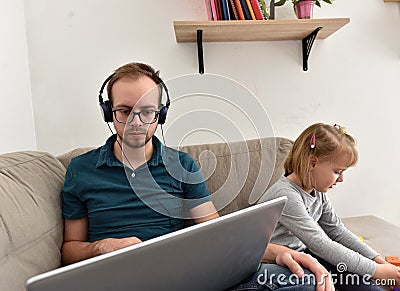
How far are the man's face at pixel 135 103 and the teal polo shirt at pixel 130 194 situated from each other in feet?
0.31

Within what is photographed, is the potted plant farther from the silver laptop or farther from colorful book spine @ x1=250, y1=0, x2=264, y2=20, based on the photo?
the silver laptop

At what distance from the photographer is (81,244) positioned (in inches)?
46.7

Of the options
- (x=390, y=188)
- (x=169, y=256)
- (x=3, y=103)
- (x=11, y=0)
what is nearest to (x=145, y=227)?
(x=169, y=256)

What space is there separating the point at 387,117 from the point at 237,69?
2.33 ft

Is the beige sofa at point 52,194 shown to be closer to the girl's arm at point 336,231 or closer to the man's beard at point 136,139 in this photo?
the girl's arm at point 336,231

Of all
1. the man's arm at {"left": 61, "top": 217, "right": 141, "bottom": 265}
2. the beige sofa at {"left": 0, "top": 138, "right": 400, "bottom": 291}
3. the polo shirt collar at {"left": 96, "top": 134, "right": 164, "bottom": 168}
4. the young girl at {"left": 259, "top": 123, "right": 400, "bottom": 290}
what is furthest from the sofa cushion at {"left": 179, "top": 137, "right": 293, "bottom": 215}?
the man's arm at {"left": 61, "top": 217, "right": 141, "bottom": 265}

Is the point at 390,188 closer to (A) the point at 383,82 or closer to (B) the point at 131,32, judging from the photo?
(A) the point at 383,82

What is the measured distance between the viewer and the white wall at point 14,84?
5.13 ft

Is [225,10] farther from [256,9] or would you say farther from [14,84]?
[14,84]

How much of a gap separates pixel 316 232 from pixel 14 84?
47.2 inches

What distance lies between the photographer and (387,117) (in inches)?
76.8

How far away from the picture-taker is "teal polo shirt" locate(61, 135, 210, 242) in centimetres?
123

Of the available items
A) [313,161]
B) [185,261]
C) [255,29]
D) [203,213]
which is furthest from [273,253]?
[255,29]

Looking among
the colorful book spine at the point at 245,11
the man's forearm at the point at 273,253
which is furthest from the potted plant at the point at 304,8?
the man's forearm at the point at 273,253
